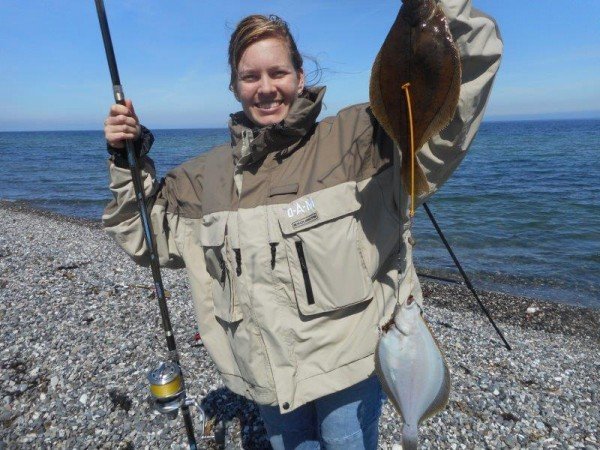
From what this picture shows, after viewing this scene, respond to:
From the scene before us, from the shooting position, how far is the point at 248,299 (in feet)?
8.36

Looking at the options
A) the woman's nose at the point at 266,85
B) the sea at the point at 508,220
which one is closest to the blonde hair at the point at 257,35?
the woman's nose at the point at 266,85

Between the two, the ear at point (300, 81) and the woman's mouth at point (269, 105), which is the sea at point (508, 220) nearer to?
the ear at point (300, 81)

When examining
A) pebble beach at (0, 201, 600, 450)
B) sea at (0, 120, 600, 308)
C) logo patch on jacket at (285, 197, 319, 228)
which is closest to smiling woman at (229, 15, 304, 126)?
logo patch on jacket at (285, 197, 319, 228)

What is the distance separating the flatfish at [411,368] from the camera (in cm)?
228

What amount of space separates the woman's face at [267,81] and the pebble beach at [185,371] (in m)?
3.46

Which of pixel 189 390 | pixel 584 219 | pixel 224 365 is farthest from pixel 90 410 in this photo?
pixel 584 219

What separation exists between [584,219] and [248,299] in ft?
58.0

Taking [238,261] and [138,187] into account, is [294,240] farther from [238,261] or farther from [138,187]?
[138,187]

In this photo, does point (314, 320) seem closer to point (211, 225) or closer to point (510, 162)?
point (211, 225)

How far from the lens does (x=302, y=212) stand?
7.91 ft

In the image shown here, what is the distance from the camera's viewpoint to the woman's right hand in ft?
9.24

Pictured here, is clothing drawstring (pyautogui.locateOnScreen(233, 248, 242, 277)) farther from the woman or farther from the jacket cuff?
the jacket cuff

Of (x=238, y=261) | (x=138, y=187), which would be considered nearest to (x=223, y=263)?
(x=238, y=261)

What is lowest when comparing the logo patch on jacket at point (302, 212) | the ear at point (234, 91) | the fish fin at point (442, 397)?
the fish fin at point (442, 397)
